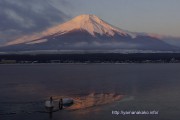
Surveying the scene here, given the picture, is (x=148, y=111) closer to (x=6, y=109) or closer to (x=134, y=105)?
(x=134, y=105)

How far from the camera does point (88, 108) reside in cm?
2164

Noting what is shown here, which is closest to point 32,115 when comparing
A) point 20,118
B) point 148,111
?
point 20,118

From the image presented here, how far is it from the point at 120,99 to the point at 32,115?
8.48 metres

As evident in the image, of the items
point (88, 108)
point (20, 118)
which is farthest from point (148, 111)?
point (20, 118)

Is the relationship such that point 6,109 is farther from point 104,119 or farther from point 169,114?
point 169,114

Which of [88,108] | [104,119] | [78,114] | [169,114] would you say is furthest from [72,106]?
[169,114]

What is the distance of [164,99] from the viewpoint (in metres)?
26.2

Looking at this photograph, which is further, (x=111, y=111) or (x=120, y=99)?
(x=120, y=99)

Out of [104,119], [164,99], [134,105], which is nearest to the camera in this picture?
[104,119]

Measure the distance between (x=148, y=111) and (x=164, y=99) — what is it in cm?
547

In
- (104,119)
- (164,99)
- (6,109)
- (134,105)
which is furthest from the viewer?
(164,99)

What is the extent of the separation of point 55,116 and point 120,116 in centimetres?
334

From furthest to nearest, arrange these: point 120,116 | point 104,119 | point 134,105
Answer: point 134,105 → point 120,116 → point 104,119

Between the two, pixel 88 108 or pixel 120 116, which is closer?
pixel 120 116
